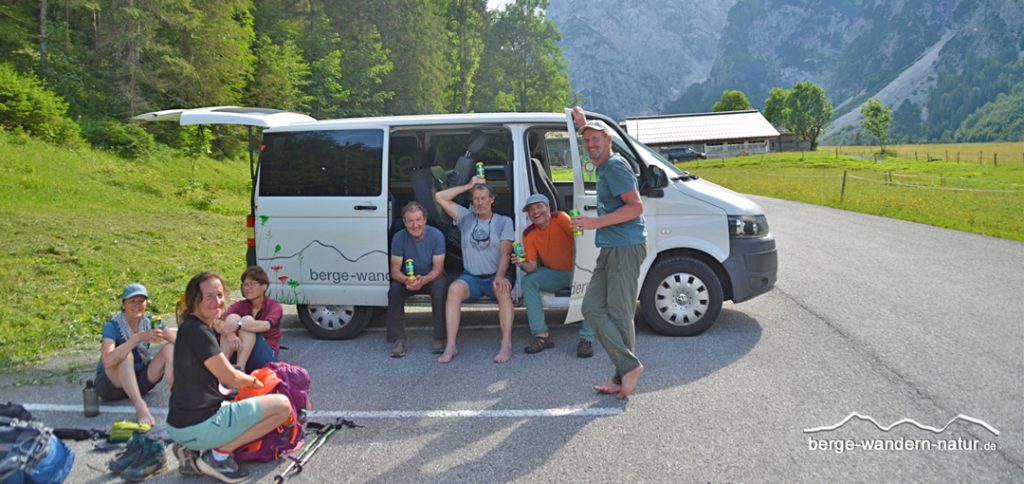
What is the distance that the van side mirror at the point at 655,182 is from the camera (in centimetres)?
636

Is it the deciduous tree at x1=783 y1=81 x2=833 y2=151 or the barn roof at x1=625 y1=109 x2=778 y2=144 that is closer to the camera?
the barn roof at x1=625 y1=109 x2=778 y2=144

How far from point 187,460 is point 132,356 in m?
1.49

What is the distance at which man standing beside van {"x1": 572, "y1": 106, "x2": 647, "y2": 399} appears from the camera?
5.09 meters

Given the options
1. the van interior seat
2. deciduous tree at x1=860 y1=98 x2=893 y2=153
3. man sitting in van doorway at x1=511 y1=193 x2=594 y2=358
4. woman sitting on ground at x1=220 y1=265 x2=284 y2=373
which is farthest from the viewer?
deciduous tree at x1=860 y1=98 x2=893 y2=153

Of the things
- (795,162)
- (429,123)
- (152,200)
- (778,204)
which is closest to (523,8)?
(795,162)

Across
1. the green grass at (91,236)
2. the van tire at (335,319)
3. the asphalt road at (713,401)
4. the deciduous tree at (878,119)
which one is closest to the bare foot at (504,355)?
the asphalt road at (713,401)

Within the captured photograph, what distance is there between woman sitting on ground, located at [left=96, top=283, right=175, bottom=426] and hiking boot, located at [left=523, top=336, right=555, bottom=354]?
9.51 feet

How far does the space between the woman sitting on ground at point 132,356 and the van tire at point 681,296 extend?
13.2 ft

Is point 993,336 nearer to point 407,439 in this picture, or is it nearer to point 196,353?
point 407,439

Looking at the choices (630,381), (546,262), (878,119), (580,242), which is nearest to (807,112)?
(878,119)

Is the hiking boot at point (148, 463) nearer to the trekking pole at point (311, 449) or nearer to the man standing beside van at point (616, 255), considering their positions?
the trekking pole at point (311, 449)

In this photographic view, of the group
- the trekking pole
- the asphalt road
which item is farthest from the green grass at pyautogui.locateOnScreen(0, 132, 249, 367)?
the trekking pole

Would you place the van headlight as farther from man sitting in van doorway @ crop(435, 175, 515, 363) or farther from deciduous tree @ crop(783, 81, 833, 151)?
deciduous tree @ crop(783, 81, 833, 151)

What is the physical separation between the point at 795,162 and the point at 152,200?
172 feet
